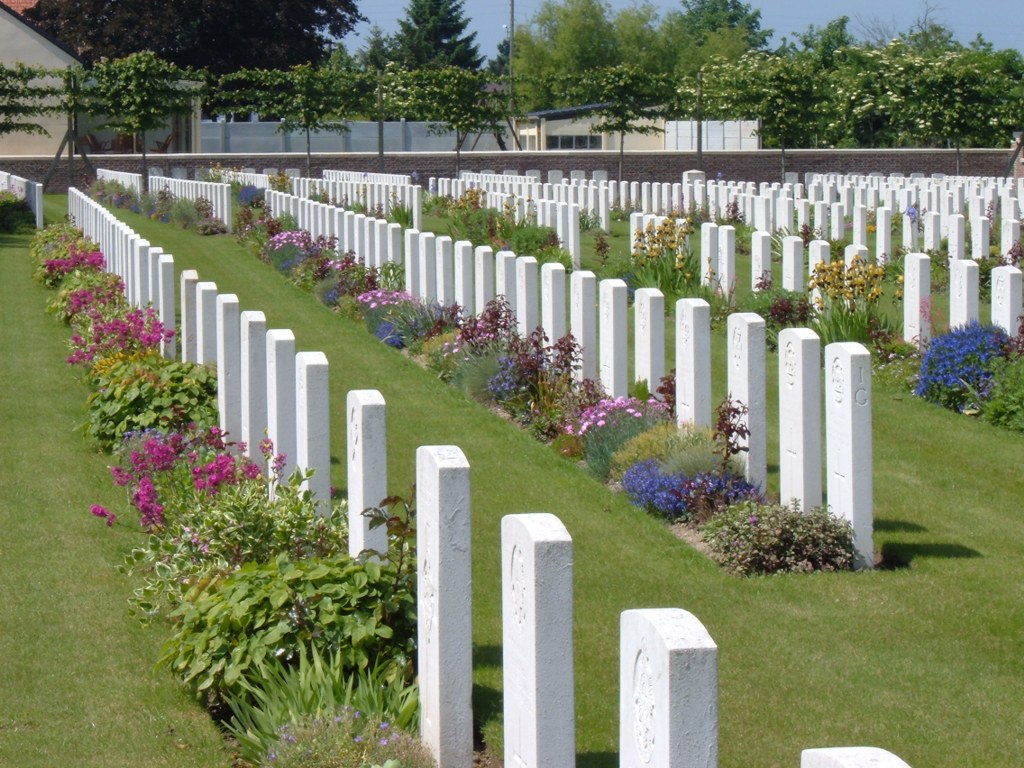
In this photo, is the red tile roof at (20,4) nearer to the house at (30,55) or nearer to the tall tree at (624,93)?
the house at (30,55)

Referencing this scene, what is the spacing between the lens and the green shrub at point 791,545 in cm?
616

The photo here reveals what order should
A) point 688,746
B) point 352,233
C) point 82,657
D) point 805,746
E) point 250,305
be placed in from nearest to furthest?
point 688,746
point 805,746
point 82,657
point 250,305
point 352,233

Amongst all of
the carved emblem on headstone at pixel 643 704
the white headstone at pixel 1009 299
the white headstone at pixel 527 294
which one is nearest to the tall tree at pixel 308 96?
the white headstone at pixel 527 294

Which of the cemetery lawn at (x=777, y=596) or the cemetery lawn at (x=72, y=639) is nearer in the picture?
the cemetery lawn at (x=72, y=639)

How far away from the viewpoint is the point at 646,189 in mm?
26938

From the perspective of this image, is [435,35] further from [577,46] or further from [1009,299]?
[1009,299]

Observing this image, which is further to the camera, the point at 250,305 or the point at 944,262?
the point at 944,262

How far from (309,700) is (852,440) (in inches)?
112

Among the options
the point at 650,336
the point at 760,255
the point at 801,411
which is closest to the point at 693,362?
the point at 650,336

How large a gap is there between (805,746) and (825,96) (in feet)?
120

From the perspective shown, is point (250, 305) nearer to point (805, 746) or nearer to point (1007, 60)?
point (805, 746)

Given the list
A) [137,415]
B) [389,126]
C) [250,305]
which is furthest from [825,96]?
[137,415]

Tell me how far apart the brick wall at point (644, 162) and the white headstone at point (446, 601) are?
36.1m

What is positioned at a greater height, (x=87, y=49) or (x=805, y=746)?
(x=87, y=49)
